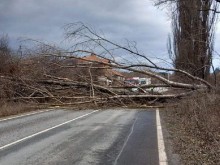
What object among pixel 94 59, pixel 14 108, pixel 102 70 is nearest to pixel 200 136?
pixel 14 108

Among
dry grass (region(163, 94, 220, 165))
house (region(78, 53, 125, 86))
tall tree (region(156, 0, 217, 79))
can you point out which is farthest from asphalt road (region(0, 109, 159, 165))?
tall tree (region(156, 0, 217, 79))

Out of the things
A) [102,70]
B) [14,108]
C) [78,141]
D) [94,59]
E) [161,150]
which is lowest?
[161,150]

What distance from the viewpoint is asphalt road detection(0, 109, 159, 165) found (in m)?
9.38

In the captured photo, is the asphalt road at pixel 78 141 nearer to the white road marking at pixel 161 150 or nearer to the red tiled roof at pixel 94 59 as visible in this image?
the white road marking at pixel 161 150

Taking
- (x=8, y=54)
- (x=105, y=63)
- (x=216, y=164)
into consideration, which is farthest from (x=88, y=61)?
(x=216, y=164)

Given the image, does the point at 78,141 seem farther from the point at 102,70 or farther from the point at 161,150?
the point at 102,70

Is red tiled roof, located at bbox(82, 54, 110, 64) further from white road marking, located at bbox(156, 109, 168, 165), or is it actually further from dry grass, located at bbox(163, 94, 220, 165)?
white road marking, located at bbox(156, 109, 168, 165)

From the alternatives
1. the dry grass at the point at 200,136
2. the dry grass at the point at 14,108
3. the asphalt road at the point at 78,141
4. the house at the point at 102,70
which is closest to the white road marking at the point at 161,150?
the asphalt road at the point at 78,141

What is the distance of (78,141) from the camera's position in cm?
1212

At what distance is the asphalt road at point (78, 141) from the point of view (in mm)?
9375

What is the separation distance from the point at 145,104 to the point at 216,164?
16.7 meters

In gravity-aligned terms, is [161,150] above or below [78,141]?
below

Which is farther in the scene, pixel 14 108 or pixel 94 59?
pixel 94 59

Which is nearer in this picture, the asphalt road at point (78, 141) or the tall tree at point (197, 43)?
the asphalt road at point (78, 141)
